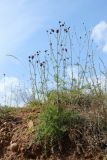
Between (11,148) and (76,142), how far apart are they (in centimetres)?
94

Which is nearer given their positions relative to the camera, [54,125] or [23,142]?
[54,125]

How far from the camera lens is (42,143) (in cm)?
643

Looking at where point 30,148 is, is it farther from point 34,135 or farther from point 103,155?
point 103,155

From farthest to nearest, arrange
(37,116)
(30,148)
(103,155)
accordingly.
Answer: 1. (37,116)
2. (30,148)
3. (103,155)

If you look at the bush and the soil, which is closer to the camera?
the soil

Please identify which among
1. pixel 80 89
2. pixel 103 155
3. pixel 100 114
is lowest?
pixel 103 155

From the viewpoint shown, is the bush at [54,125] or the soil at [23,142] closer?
the soil at [23,142]

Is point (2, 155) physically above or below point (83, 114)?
below

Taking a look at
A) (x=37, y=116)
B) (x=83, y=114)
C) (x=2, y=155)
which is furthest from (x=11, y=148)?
(x=83, y=114)

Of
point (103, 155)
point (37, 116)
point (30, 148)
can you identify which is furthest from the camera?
point (37, 116)

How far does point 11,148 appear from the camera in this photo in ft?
21.9

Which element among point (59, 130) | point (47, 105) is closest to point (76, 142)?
point (59, 130)

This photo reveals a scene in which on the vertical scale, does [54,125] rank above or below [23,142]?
above

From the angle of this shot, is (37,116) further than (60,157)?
Yes
